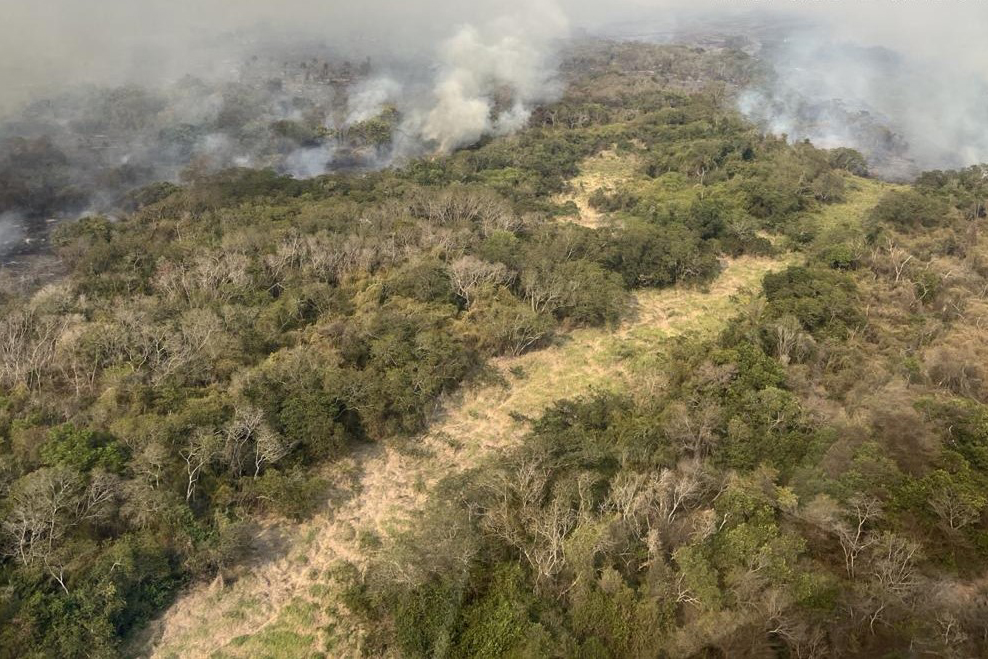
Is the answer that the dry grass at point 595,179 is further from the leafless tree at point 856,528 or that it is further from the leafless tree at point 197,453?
the leafless tree at point 197,453

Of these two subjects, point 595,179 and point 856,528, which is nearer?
point 856,528

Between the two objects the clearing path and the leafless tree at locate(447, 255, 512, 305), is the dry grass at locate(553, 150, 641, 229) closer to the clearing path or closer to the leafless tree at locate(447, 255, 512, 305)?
the clearing path

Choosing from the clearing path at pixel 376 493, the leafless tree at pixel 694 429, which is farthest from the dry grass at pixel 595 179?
the leafless tree at pixel 694 429

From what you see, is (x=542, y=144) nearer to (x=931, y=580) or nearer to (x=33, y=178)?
(x=33, y=178)

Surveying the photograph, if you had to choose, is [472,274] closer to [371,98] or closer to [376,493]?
[376,493]

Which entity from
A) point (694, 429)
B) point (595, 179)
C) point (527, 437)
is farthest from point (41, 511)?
point (595, 179)
